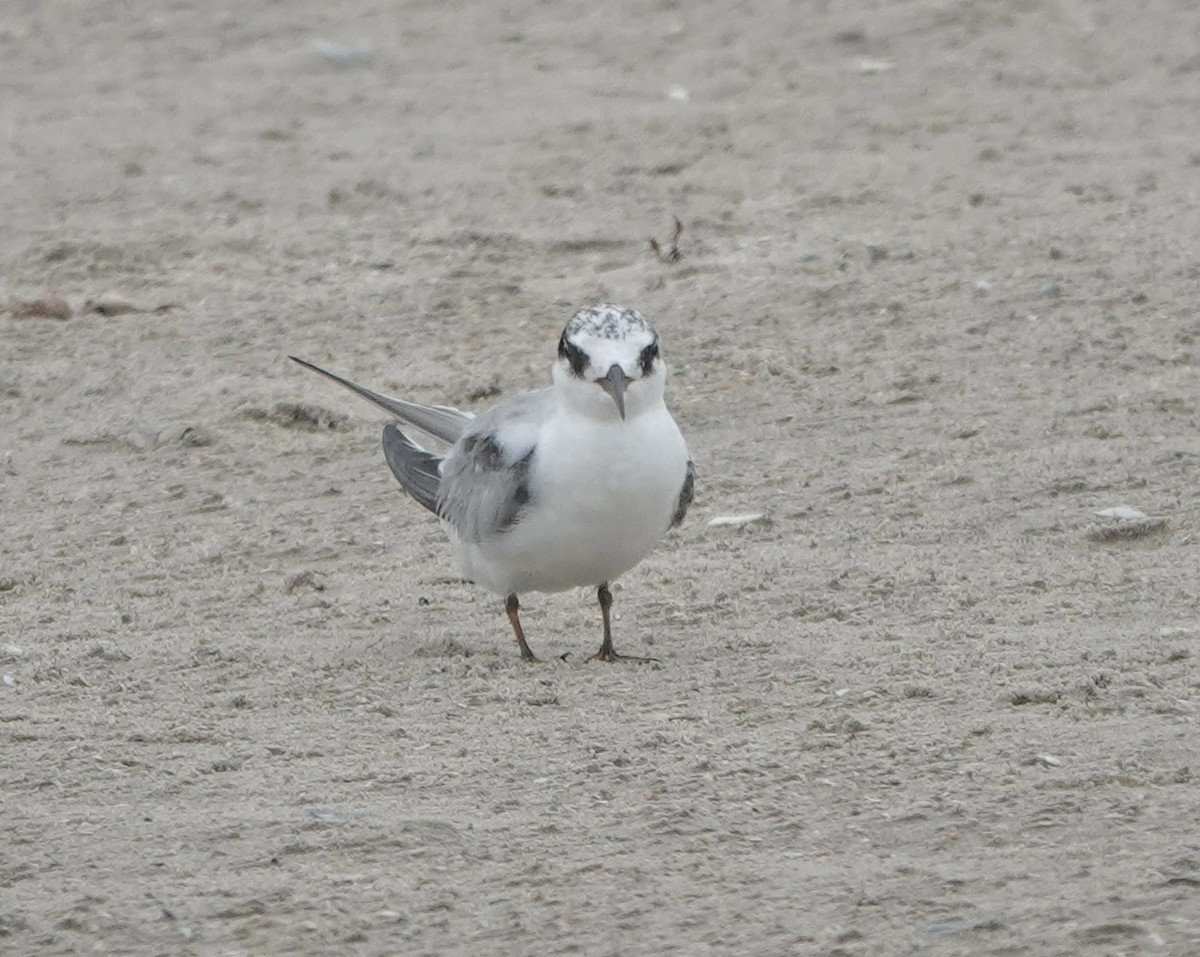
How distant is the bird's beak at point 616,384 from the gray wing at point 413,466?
79 centimetres

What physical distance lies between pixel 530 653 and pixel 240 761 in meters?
1.02

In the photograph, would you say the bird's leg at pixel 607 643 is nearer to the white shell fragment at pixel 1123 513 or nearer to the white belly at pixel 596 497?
the white belly at pixel 596 497

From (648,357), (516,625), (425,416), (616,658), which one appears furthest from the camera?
(425,416)

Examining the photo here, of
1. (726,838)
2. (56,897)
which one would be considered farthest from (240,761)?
(726,838)

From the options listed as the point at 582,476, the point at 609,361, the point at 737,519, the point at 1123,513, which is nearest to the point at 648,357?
the point at 609,361

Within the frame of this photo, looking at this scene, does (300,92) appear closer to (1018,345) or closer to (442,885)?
(1018,345)

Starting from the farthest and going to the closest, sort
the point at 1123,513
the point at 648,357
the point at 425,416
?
the point at 425,416 → the point at 1123,513 → the point at 648,357

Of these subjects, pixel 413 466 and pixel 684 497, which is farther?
pixel 413 466

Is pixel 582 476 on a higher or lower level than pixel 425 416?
higher

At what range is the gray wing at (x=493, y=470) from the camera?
17.7ft

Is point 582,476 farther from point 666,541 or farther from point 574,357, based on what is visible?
point 666,541

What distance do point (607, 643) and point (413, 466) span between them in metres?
0.91

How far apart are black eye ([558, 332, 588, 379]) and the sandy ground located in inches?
27.4

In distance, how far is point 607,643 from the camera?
5.43m
